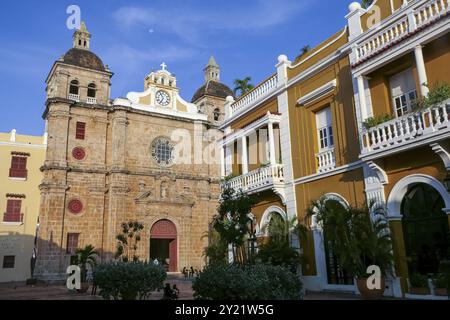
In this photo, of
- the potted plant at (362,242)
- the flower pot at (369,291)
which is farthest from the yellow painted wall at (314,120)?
the flower pot at (369,291)

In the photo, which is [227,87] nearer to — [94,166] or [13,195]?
[94,166]

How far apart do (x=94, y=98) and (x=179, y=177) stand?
8811 millimetres

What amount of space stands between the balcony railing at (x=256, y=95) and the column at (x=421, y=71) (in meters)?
6.55

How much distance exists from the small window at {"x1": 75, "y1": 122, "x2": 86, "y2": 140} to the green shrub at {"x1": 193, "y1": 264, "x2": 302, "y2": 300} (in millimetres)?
23269

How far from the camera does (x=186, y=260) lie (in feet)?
97.8

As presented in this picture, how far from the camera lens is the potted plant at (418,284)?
1004 centimetres

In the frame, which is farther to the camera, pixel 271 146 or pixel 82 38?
pixel 82 38

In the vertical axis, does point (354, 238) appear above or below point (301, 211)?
below

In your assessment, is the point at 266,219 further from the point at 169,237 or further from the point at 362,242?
the point at 169,237

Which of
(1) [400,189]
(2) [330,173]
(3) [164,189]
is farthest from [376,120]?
(3) [164,189]

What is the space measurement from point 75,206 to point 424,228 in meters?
22.6

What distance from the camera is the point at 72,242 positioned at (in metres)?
26.2

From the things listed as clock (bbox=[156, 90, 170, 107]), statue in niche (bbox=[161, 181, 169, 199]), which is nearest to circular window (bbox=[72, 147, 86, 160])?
statue in niche (bbox=[161, 181, 169, 199])
